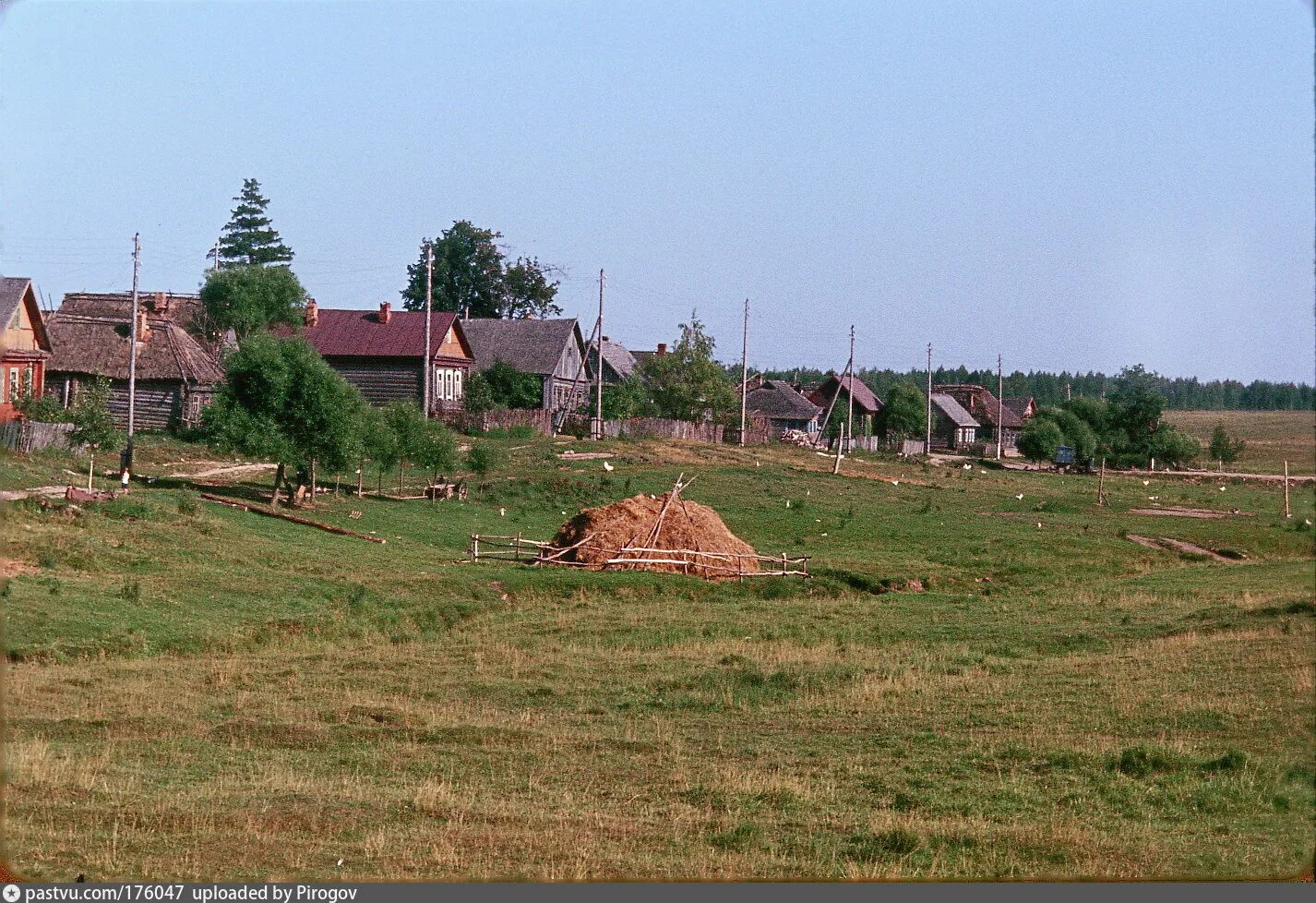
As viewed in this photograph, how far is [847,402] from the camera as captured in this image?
102875mm

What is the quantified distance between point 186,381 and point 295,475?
15651mm

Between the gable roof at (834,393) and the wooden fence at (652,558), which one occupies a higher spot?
the gable roof at (834,393)

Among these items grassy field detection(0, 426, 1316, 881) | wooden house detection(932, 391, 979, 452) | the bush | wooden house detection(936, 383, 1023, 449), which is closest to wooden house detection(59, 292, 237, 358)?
the bush

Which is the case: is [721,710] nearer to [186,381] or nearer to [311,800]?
[311,800]

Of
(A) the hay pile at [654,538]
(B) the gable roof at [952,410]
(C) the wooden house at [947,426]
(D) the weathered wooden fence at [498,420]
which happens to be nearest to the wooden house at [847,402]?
(C) the wooden house at [947,426]

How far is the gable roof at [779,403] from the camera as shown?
98812 mm

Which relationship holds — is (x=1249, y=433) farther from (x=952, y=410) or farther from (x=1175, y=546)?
(x=952, y=410)

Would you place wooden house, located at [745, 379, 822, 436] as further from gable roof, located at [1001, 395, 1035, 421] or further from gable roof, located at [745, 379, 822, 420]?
gable roof, located at [1001, 395, 1035, 421]

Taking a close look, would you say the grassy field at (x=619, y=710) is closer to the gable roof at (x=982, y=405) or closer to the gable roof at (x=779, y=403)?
the gable roof at (x=779, y=403)

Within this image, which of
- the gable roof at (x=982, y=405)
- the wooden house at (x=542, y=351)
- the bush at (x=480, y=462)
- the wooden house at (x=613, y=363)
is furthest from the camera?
the gable roof at (x=982, y=405)

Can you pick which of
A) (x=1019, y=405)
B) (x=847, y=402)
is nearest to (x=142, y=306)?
(x=847, y=402)

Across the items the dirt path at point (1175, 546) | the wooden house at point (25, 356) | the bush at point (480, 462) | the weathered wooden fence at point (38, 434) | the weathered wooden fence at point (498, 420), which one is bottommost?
the dirt path at point (1175, 546)

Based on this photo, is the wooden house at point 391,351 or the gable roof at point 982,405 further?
the gable roof at point 982,405

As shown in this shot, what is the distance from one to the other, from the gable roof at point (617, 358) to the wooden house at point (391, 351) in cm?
1610
